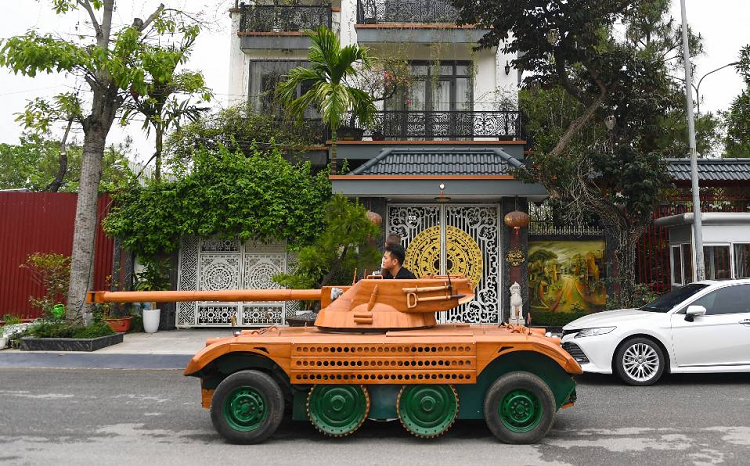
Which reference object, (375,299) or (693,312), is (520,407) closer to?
(375,299)

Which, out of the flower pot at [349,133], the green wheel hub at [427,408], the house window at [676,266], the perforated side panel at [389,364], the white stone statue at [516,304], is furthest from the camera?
the flower pot at [349,133]

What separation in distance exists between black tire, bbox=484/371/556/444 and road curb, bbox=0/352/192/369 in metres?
6.29

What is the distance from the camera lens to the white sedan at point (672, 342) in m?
7.77

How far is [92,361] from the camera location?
387 inches

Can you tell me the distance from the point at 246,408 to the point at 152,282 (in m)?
8.61

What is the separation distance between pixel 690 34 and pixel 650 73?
8726 mm

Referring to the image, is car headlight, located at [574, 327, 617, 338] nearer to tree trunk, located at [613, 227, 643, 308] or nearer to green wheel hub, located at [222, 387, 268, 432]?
tree trunk, located at [613, 227, 643, 308]

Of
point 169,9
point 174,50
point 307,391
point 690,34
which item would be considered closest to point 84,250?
point 174,50

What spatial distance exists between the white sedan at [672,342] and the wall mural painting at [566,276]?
17.1 ft

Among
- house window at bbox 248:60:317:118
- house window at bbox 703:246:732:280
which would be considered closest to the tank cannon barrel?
house window at bbox 703:246:732:280

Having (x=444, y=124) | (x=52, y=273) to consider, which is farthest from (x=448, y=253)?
(x=52, y=273)

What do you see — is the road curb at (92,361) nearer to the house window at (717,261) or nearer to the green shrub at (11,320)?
the green shrub at (11,320)

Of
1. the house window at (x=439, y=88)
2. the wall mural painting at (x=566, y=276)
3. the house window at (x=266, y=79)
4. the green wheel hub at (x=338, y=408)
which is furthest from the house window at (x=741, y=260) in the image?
the house window at (x=266, y=79)

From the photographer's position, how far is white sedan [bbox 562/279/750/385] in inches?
306
